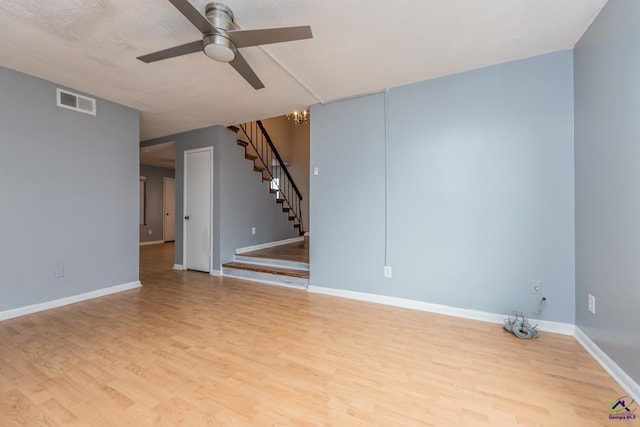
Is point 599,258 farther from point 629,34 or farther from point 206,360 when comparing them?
point 206,360

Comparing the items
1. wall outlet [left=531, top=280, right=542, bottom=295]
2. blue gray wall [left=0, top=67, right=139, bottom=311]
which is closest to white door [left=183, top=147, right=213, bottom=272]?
blue gray wall [left=0, top=67, right=139, bottom=311]

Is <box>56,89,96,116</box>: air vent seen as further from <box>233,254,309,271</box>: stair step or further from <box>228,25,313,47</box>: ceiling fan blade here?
<box>233,254,309,271</box>: stair step

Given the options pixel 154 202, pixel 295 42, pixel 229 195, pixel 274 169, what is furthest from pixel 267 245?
pixel 154 202

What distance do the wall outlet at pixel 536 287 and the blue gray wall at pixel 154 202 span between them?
926 centimetres

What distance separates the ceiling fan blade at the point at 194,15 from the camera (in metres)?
1.48

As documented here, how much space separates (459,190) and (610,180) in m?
1.10

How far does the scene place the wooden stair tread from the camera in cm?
384

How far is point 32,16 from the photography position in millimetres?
1948

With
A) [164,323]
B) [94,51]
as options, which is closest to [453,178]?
[164,323]

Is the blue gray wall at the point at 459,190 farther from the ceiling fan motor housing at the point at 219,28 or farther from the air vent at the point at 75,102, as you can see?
the air vent at the point at 75,102

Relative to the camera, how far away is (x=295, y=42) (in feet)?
7.41

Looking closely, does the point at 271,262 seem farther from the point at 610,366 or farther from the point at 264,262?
the point at 610,366

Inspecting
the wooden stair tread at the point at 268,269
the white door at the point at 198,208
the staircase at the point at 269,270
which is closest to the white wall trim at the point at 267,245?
the staircase at the point at 269,270

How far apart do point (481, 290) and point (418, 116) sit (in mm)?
1982
